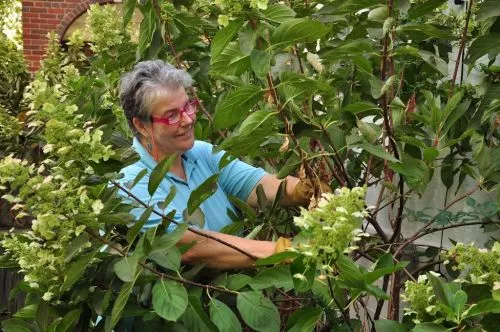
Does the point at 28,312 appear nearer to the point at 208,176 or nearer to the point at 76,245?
the point at 76,245

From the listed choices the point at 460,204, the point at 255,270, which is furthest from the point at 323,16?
the point at 460,204

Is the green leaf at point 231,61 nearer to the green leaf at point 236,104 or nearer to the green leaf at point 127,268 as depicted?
the green leaf at point 236,104

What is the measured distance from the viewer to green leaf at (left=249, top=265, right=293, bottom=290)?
2258 mm

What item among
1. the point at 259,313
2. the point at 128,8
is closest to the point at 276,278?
the point at 259,313

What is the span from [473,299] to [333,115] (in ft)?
2.70

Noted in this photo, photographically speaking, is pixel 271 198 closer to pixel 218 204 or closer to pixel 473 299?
pixel 218 204

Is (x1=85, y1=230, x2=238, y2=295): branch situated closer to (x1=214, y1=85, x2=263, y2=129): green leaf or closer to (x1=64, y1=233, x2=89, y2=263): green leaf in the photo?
(x1=64, y1=233, x2=89, y2=263): green leaf

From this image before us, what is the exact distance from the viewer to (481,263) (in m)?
2.08

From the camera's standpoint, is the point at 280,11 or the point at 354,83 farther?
the point at 354,83

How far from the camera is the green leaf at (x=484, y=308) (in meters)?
1.82

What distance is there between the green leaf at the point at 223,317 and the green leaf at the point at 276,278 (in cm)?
16

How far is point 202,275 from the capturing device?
289 centimetres

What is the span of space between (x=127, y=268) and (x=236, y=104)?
0.56 meters

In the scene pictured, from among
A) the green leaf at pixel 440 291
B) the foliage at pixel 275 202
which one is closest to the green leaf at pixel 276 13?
the foliage at pixel 275 202
